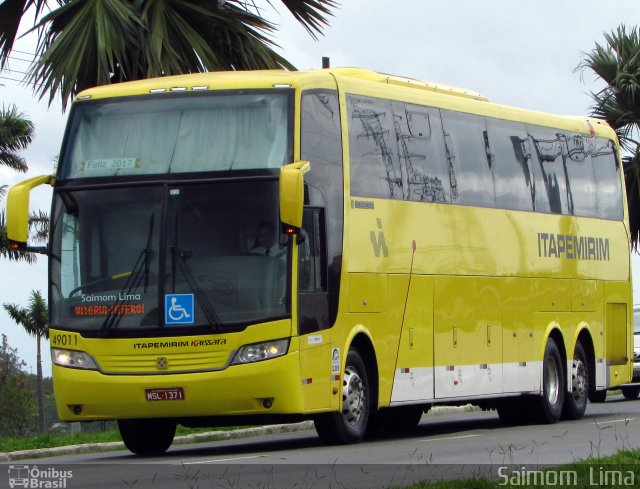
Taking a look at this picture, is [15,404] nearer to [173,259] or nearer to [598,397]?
[598,397]

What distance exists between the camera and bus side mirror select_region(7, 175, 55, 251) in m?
15.4

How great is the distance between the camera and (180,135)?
52.5 ft

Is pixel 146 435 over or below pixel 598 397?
over

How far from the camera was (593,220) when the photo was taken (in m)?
22.9

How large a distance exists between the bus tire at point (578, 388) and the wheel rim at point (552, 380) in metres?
0.36

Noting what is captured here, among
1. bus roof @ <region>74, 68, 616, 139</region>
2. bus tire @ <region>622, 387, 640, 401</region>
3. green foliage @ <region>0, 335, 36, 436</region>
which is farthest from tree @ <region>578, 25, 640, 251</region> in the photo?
green foliage @ <region>0, 335, 36, 436</region>

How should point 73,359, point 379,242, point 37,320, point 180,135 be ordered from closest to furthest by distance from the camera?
1. point 73,359
2. point 180,135
3. point 379,242
4. point 37,320

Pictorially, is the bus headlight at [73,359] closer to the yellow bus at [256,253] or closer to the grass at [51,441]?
the yellow bus at [256,253]

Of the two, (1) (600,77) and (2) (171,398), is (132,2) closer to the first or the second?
(2) (171,398)

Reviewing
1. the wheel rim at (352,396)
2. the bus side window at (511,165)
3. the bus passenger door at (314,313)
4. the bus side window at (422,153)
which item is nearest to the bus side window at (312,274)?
the bus passenger door at (314,313)

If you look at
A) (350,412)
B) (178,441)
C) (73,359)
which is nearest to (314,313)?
(350,412)

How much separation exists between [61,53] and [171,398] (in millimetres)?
6566

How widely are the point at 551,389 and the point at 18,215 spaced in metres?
8.74

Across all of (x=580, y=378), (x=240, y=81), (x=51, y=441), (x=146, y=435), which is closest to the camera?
(x=240, y=81)
